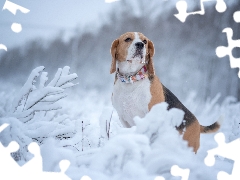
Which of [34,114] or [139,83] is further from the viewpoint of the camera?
[139,83]

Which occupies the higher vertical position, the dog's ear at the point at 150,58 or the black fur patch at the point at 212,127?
the dog's ear at the point at 150,58

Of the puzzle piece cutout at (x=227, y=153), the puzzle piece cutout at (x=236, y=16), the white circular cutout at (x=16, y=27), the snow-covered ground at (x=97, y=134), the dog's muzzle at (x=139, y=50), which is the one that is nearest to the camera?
the snow-covered ground at (x=97, y=134)

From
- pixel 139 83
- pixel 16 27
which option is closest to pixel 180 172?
pixel 139 83

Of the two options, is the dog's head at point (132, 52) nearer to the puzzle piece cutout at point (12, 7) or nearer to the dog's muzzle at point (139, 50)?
the dog's muzzle at point (139, 50)

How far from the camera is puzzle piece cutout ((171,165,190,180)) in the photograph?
5.96 ft

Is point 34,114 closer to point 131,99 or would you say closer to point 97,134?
point 97,134

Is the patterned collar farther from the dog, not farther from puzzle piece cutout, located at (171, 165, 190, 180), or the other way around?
puzzle piece cutout, located at (171, 165, 190, 180)

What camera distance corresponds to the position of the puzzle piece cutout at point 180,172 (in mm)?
1817

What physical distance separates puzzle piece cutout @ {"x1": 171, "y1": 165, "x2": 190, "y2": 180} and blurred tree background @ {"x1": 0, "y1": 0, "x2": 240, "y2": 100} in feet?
2.50

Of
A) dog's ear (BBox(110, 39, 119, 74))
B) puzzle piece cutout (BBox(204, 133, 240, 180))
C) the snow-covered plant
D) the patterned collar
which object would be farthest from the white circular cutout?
puzzle piece cutout (BBox(204, 133, 240, 180))

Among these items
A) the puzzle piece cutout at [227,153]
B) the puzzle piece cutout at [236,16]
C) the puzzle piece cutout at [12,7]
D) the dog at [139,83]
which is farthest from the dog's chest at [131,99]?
the puzzle piece cutout at [12,7]

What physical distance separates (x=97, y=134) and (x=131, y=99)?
0.37 metres

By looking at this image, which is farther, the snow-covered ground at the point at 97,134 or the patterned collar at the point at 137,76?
the patterned collar at the point at 137,76

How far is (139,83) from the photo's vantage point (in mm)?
2432
